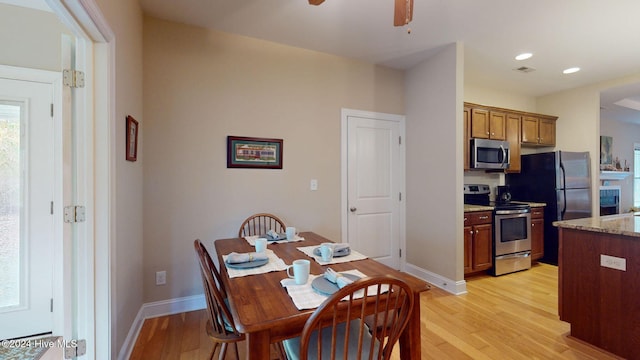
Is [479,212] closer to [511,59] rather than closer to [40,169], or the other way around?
[511,59]

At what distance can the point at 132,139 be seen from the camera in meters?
2.00

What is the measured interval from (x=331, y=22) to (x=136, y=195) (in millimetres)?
2242

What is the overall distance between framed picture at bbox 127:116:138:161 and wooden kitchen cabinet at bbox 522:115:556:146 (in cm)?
486

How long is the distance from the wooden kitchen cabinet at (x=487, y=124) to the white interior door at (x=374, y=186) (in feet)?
3.23

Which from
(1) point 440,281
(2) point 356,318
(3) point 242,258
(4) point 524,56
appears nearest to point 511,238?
(1) point 440,281

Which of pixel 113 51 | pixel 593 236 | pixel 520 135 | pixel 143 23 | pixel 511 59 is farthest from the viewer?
pixel 520 135

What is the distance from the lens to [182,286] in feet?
8.34

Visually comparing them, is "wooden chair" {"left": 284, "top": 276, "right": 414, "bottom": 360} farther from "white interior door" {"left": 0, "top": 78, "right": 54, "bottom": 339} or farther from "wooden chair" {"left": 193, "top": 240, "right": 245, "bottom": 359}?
"white interior door" {"left": 0, "top": 78, "right": 54, "bottom": 339}

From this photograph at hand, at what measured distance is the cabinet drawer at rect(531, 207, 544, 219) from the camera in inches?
150

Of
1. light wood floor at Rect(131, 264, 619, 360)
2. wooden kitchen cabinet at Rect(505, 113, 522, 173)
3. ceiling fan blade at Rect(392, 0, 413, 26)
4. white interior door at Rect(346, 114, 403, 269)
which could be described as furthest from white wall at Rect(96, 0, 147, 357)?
wooden kitchen cabinet at Rect(505, 113, 522, 173)

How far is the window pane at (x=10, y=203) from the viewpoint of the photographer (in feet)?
6.68

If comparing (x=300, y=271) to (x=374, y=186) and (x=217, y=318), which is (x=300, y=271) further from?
(x=374, y=186)

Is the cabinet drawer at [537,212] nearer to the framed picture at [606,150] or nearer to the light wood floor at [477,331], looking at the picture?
the light wood floor at [477,331]

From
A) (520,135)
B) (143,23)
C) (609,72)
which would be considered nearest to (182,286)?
(143,23)
